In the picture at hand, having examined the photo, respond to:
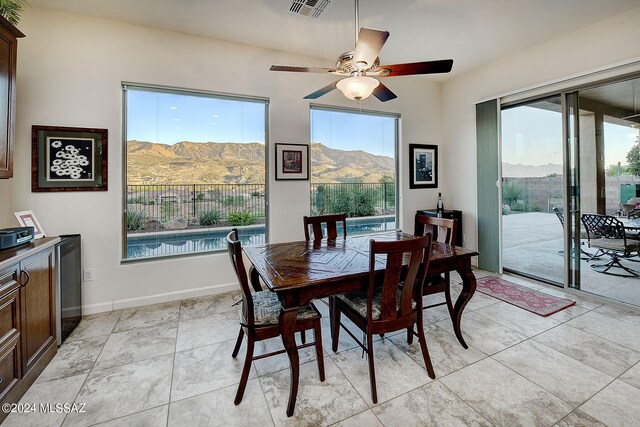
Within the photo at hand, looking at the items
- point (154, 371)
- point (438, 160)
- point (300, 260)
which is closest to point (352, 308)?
point (300, 260)

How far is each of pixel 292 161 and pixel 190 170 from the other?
1.28 meters

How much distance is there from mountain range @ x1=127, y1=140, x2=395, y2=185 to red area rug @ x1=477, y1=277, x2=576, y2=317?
2.34 m

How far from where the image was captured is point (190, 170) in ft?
11.1

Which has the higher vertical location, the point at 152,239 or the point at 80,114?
the point at 80,114

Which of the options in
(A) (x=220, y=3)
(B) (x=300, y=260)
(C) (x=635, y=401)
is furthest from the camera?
(A) (x=220, y=3)

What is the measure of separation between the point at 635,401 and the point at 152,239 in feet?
14.0

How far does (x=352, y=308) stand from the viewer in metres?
1.96

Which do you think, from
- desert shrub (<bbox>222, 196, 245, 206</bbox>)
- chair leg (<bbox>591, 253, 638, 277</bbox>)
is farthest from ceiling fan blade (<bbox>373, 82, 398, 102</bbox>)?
chair leg (<bbox>591, 253, 638, 277</bbox>)

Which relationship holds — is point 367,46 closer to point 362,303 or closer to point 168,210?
point 362,303

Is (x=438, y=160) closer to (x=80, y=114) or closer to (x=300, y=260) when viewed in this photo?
(x=300, y=260)

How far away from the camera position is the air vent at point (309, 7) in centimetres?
262

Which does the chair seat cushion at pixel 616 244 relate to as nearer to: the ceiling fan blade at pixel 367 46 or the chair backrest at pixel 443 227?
the chair backrest at pixel 443 227

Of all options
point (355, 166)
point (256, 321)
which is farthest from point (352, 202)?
point (256, 321)

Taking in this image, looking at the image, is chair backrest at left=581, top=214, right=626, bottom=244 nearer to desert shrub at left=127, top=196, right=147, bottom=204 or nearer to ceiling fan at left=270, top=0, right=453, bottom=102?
ceiling fan at left=270, top=0, right=453, bottom=102
